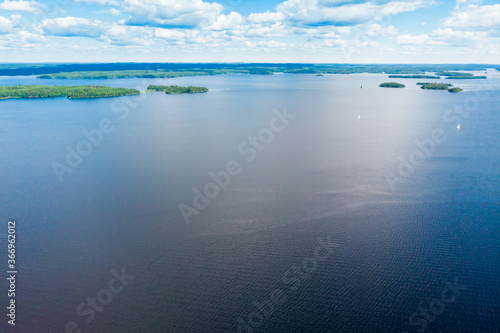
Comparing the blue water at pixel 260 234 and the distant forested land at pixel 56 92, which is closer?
the blue water at pixel 260 234

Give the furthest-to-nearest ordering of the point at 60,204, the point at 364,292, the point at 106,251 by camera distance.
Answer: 1. the point at 60,204
2. the point at 106,251
3. the point at 364,292

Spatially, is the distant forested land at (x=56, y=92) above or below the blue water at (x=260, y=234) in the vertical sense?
above

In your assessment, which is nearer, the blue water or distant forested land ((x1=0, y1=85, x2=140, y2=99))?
the blue water

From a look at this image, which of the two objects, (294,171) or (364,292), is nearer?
(364,292)

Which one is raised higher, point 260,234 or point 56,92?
point 56,92

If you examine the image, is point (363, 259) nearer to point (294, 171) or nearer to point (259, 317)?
point (259, 317)

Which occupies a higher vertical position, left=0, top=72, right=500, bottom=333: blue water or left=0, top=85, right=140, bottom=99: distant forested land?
left=0, top=85, right=140, bottom=99: distant forested land

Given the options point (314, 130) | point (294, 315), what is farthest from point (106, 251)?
point (314, 130)

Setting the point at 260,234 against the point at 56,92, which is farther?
the point at 56,92
